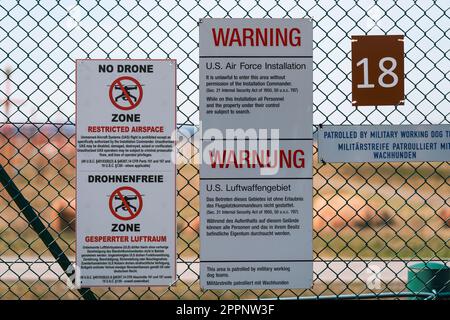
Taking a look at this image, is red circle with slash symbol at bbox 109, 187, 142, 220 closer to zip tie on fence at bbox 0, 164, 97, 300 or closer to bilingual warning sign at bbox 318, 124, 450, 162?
zip tie on fence at bbox 0, 164, 97, 300

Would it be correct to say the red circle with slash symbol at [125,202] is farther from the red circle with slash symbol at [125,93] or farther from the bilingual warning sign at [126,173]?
the red circle with slash symbol at [125,93]

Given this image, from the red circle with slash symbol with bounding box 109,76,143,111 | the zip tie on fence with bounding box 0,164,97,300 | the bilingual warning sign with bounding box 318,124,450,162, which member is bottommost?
the zip tie on fence with bounding box 0,164,97,300

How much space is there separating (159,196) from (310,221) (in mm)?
862

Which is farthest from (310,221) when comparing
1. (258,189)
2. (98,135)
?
(98,135)

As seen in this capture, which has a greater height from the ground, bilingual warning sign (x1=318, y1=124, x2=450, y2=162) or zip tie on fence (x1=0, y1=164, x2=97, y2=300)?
bilingual warning sign (x1=318, y1=124, x2=450, y2=162)

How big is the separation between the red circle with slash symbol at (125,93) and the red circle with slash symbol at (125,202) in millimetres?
466

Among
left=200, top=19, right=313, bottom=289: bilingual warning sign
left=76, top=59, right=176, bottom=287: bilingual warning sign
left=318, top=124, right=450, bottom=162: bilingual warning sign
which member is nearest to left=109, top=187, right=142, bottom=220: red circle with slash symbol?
left=76, top=59, right=176, bottom=287: bilingual warning sign

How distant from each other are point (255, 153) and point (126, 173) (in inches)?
28.7

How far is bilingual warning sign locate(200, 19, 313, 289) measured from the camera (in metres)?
3.49

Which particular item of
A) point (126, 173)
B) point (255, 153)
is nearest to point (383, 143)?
point (255, 153)

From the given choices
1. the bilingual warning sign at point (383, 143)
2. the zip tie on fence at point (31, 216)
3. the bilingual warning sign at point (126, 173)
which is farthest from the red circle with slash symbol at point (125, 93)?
the bilingual warning sign at point (383, 143)

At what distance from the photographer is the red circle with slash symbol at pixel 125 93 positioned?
3.50m

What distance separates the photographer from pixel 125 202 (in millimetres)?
3500

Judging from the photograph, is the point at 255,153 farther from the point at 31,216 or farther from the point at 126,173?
the point at 31,216
